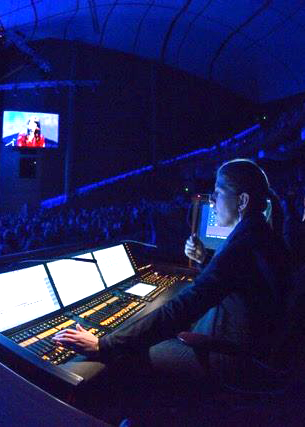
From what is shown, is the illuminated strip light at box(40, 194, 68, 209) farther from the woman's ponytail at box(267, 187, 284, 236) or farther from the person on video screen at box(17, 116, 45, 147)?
the woman's ponytail at box(267, 187, 284, 236)

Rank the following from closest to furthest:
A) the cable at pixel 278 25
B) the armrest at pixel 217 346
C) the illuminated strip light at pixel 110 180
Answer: the armrest at pixel 217 346 → the cable at pixel 278 25 → the illuminated strip light at pixel 110 180

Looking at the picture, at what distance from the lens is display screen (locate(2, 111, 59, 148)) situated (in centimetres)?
851

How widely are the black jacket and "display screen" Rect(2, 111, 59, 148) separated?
8.08m

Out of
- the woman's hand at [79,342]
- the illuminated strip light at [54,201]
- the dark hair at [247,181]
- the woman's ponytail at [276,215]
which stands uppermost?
the dark hair at [247,181]

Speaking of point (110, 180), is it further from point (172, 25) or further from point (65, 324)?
point (65, 324)

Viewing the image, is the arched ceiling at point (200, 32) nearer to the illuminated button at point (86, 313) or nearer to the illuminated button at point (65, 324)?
the illuminated button at point (86, 313)

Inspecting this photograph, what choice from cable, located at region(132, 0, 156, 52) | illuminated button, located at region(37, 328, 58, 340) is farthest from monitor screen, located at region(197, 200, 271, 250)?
cable, located at region(132, 0, 156, 52)

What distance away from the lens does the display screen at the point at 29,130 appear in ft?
27.9

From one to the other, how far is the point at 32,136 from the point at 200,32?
173 inches

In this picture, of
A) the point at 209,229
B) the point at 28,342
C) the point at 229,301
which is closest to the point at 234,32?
the point at 209,229

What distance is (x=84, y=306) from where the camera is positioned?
164 cm

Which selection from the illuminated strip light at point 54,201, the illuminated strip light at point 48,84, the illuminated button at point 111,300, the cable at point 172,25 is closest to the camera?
the illuminated button at point 111,300

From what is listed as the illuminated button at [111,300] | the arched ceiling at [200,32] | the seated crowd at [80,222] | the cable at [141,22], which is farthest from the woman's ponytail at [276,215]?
the cable at [141,22]

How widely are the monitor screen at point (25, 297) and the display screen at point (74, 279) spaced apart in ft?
0.19
